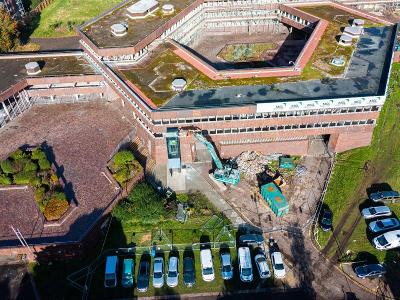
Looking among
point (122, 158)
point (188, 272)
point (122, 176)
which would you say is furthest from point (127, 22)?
point (188, 272)

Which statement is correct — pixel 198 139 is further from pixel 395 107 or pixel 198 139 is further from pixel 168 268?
pixel 395 107

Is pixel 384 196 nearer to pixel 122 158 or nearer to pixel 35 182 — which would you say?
pixel 122 158

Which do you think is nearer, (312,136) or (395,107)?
(312,136)

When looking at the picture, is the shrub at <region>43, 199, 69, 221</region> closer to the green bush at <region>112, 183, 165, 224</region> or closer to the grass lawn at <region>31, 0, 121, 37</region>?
the green bush at <region>112, 183, 165, 224</region>

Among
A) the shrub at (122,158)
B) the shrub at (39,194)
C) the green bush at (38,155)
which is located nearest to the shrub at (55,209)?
the shrub at (39,194)

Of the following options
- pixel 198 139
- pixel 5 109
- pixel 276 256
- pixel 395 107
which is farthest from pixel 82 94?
pixel 395 107

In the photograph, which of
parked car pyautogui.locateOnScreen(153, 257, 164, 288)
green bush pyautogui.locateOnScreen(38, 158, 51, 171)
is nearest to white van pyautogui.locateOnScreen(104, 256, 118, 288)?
parked car pyautogui.locateOnScreen(153, 257, 164, 288)
